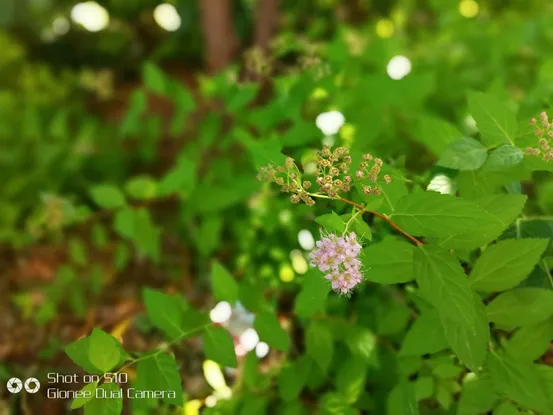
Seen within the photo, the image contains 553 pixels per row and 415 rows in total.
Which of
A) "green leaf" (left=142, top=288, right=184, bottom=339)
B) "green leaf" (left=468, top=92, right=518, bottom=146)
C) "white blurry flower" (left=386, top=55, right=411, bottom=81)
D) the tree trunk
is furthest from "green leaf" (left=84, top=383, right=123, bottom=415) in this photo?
the tree trunk

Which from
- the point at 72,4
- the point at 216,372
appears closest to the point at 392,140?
the point at 216,372

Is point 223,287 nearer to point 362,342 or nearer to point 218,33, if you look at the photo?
point 362,342

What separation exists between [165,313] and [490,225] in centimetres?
57

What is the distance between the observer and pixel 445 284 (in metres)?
0.79

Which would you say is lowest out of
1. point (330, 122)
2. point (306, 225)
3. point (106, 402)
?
point (106, 402)

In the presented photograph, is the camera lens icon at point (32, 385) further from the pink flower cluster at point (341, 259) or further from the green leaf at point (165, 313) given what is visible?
the pink flower cluster at point (341, 259)

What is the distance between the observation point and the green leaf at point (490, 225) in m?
0.81

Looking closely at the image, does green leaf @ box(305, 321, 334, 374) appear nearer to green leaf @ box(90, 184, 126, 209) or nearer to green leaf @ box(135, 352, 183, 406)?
green leaf @ box(135, 352, 183, 406)

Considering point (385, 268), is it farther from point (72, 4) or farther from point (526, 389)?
point (72, 4)

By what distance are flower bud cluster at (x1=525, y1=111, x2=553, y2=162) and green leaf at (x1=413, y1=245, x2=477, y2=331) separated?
210mm

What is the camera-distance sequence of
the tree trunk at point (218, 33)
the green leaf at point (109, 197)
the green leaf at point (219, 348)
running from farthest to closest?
1. the tree trunk at point (218, 33)
2. the green leaf at point (109, 197)
3. the green leaf at point (219, 348)

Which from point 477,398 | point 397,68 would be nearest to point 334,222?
point 477,398

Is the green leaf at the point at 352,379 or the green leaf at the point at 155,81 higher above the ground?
the green leaf at the point at 155,81

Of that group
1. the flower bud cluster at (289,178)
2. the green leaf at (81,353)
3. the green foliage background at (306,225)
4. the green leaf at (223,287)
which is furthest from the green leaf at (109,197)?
the flower bud cluster at (289,178)
